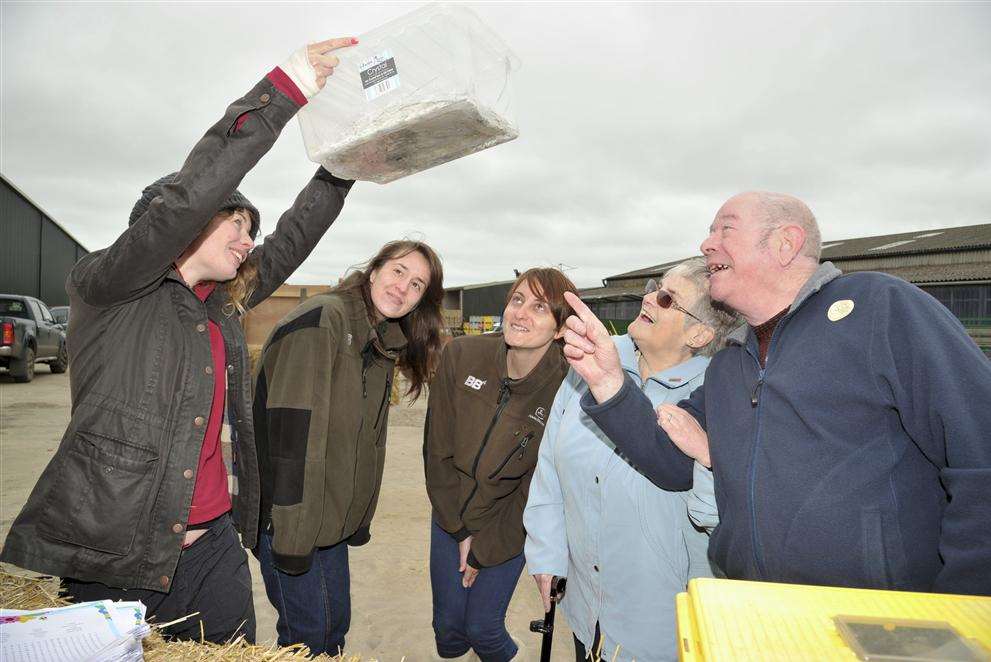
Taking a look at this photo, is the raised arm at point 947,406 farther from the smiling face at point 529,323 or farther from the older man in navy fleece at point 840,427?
the smiling face at point 529,323

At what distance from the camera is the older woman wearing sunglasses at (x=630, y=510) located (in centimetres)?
228

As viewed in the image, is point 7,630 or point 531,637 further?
point 531,637

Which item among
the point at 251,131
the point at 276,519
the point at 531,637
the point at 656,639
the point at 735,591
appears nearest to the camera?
the point at 735,591

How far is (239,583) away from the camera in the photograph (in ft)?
7.91

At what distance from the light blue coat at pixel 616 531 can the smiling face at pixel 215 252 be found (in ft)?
4.84

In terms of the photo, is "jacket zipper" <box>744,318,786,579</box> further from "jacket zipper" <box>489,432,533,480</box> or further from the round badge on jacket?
"jacket zipper" <box>489,432,533,480</box>

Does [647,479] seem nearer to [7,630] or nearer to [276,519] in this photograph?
[276,519]

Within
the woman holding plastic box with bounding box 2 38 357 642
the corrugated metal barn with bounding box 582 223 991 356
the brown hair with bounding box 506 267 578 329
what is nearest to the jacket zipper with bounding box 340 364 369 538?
the woman holding plastic box with bounding box 2 38 357 642

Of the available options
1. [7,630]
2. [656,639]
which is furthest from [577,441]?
[7,630]

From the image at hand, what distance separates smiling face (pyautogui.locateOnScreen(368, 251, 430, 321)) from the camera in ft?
9.52

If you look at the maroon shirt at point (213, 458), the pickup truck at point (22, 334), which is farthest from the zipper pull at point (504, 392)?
the pickup truck at point (22, 334)

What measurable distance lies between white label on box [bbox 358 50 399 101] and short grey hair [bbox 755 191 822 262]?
132 centimetres

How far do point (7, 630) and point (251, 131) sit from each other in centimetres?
143

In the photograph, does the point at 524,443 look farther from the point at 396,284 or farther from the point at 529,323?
the point at 396,284
